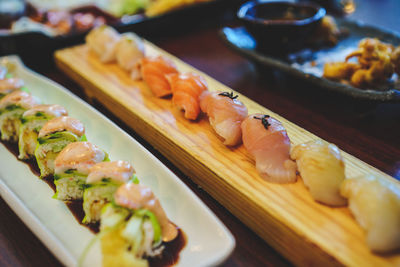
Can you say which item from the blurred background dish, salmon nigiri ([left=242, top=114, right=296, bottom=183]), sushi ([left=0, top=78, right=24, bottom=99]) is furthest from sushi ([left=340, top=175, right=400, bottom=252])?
the blurred background dish

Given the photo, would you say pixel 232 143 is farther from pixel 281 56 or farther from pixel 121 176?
pixel 281 56

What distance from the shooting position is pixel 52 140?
174 cm

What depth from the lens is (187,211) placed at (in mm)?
1477

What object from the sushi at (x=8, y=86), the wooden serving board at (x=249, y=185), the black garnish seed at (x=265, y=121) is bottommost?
the wooden serving board at (x=249, y=185)

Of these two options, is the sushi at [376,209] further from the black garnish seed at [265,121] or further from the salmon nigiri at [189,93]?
the salmon nigiri at [189,93]

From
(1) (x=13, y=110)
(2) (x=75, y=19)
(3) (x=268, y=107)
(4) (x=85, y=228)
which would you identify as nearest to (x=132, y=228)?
(4) (x=85, y=228)

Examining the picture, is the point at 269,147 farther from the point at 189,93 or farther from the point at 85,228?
the point at 85,228

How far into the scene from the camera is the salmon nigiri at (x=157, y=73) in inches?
90.0

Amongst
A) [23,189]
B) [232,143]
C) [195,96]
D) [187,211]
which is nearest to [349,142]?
[232,143]

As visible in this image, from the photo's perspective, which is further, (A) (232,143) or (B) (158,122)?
(B) (158,122)

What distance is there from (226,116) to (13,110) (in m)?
1.28

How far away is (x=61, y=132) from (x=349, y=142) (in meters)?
1.65

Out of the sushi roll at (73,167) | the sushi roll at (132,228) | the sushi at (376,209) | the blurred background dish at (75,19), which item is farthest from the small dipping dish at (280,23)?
the sushi roll at (132,228)

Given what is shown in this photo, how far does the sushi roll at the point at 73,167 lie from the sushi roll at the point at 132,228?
312 millimetres
